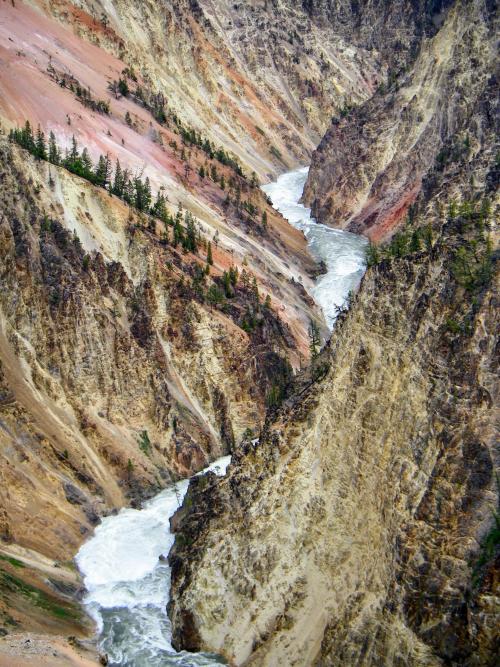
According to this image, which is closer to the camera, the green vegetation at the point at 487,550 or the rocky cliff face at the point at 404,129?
the green vegetation at the point at 487,550

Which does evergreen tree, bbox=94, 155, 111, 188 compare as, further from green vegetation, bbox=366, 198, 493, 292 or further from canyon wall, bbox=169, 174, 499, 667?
green vegetation, bbox=366, 198, 493, 292

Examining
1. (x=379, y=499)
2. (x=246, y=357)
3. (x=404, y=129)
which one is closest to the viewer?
(x=379, y=499)

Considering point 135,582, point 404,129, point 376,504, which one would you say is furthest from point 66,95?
point 376,504

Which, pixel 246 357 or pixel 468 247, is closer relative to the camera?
pixel 468 247

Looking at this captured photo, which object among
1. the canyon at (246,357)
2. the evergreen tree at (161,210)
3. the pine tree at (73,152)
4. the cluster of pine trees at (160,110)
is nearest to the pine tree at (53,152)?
the pine tree at (73,152)

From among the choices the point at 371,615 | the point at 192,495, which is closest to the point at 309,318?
the point at 192,495

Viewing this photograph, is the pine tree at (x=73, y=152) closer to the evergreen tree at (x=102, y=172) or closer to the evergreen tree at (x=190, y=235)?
the evergreen tree at (x=102, y=172)

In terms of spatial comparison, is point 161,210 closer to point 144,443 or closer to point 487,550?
point 144,443
